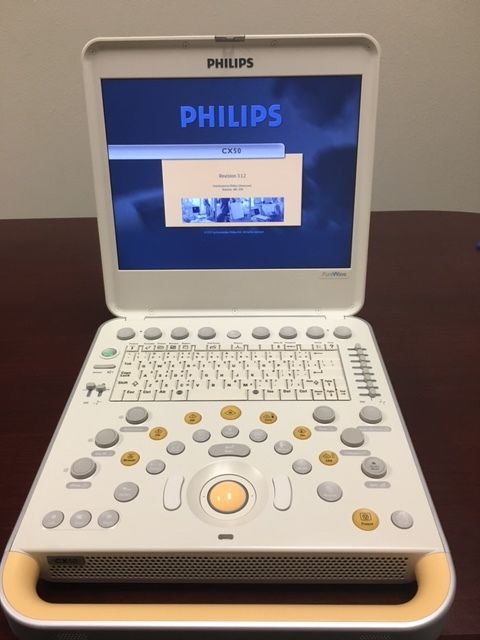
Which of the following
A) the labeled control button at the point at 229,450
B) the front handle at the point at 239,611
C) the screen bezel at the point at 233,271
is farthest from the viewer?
the screen bezel at the point at 233,271

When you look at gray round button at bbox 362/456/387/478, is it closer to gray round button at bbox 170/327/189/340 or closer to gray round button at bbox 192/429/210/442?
gray round button at bbox 192/429/210/442

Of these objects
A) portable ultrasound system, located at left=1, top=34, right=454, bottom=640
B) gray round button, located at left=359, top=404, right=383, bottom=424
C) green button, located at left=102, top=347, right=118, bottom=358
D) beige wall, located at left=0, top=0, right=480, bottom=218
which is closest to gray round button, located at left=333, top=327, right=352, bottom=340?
portable ultrasound system, located at left=1, top=34, right=454, bottom=640

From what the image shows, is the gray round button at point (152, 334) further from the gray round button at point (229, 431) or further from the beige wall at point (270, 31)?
the beige wall at point (270, 31)

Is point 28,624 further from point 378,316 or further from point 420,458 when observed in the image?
point 378,316

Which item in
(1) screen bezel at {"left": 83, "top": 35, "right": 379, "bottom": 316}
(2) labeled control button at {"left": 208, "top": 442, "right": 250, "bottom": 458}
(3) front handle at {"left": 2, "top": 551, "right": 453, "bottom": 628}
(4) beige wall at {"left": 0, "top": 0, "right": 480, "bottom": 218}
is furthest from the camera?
(4) beige wall at {"left": 0, "top": 0, "right": 480, "bottom": 218}

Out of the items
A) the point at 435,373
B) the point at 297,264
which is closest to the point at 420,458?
the point at 435,373

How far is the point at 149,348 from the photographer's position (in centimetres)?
60

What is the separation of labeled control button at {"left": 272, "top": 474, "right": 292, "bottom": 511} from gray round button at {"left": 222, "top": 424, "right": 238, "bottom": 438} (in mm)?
57

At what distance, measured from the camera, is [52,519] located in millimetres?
414

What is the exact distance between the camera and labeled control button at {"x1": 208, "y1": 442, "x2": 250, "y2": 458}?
47 centimetres

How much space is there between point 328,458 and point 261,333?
188mm

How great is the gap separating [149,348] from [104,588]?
250 mm

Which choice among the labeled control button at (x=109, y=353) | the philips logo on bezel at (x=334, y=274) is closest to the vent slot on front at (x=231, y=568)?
the labeled control button at (x=109, y=353)

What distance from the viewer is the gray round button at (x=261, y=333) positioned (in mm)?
616
